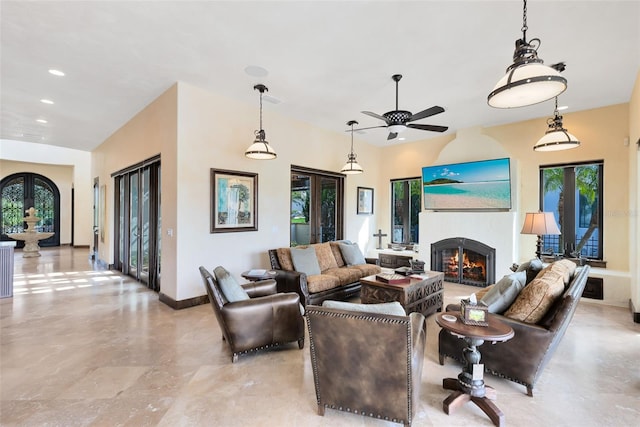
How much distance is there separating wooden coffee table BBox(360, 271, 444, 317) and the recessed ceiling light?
10.5ft

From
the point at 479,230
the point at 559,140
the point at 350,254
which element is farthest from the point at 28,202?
the point at 559,140

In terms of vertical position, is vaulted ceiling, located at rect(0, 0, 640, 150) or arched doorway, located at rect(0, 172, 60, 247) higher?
vaulted ceiling, located at rect(0, 0, 640, 150)

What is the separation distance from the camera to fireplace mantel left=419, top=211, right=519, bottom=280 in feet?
19.6

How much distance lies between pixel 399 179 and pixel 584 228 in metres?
3.99

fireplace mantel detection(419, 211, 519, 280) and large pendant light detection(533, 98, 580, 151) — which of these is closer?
large pendant light detection(533, 98, 580, 151)

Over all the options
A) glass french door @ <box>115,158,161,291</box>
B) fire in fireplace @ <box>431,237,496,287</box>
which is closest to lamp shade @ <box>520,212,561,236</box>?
fire in fireplace @ <box>431,237,496,287</box>

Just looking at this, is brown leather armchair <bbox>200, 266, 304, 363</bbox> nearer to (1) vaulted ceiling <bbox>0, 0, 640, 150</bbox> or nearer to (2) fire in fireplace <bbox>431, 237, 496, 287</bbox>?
(1) vaulted ceiling <bbox>0, 0, 640, 150</bbox>

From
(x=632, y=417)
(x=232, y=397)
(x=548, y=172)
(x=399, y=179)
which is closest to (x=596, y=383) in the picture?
(x=632, y=417)

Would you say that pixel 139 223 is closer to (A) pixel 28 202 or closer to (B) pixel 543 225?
(B) pixel 543 225

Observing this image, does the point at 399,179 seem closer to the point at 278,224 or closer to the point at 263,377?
the point at 278,224

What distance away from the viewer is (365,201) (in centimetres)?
807

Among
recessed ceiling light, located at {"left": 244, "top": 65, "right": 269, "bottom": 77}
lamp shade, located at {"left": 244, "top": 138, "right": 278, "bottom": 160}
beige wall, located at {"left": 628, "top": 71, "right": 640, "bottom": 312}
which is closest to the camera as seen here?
recessed ceiling light, located at {"left": 244, "top": 65, "right": 269, "bottom": 77}

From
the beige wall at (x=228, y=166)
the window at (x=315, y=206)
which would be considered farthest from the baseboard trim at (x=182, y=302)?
the window at (x=315, y=206)

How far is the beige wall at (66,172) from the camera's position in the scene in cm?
1098
